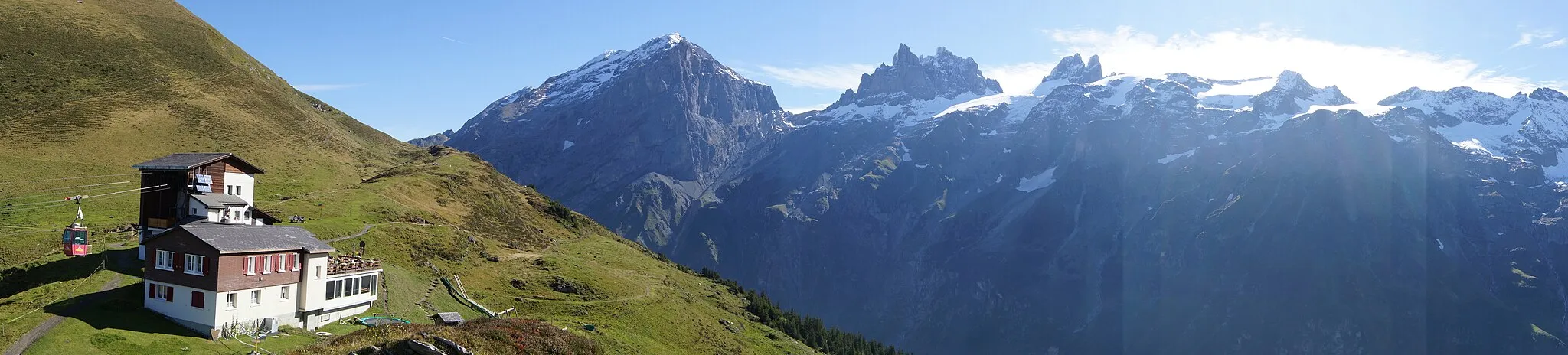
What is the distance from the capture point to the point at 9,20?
136 m

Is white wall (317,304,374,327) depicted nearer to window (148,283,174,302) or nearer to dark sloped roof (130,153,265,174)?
window (148,283,174,302)

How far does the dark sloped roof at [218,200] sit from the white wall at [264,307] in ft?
44.9

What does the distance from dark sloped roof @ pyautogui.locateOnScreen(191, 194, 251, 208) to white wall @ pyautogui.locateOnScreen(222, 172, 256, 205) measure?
3.08ft

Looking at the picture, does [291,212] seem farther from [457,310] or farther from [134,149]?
[134,149]

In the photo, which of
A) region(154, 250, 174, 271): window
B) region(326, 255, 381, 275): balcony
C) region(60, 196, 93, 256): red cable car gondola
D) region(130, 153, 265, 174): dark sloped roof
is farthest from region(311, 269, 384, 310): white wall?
region(60, 196, 93, 256): red cable car gondola

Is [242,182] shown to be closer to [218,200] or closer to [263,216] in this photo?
[263,216]

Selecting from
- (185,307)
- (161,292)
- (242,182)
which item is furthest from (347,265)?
(242,182)

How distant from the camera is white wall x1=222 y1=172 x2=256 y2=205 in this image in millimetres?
67812

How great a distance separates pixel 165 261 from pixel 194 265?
8.04 feet

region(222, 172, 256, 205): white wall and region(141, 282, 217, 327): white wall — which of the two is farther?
region(222, 172, 256, 205): white wall

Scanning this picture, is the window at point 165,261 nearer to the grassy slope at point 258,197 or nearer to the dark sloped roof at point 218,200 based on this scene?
the grassy slope at point 258,197

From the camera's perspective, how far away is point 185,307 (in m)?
50.9

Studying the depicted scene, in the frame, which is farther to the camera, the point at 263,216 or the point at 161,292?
the point at 263,216

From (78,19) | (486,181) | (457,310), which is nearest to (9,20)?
(78,19)
